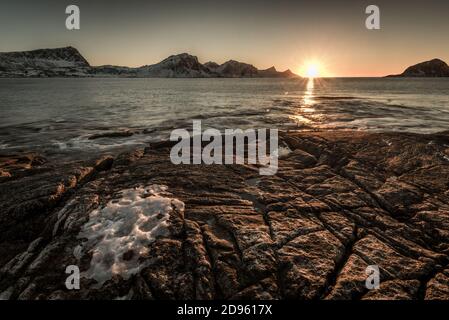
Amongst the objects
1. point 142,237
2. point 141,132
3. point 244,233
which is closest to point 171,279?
point 142,237

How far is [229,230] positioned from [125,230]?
9.44ft

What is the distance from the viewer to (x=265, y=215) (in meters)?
9.39

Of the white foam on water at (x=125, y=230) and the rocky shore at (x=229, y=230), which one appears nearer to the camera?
the rocky shore at (x=229, y=230)

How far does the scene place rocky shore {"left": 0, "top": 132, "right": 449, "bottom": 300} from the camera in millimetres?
6637

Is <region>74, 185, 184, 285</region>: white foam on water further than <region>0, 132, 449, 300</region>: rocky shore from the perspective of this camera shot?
Yes

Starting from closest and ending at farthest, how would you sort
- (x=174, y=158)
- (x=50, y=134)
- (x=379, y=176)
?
(x=379, y=176), (x=174, y=158), (x=50, y=134)

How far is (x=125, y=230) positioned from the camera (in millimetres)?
8391

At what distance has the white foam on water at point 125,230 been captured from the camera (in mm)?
7156

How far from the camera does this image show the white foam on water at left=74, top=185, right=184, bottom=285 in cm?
716

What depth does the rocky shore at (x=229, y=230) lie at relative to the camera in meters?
6.64

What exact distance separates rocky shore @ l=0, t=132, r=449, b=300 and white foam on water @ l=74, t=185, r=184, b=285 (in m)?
0.03

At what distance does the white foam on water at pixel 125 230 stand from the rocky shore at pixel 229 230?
33 mm

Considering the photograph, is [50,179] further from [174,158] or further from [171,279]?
[171,279]
